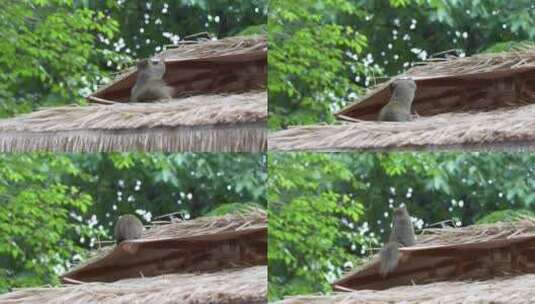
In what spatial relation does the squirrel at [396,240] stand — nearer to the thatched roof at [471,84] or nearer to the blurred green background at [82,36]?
the thatched roof at [471,84]

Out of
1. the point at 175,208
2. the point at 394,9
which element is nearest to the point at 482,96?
the point at 394,9

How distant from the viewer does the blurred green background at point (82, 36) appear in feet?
12.8

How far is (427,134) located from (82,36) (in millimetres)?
1267

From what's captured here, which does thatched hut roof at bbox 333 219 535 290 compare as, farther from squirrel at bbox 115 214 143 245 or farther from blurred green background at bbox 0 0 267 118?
blurred green background at bbox 0 0 267 118

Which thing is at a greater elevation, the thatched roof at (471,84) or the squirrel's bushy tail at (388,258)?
the thatched roof at (471,84)

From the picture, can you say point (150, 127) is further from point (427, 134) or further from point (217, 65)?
point (427, 134)

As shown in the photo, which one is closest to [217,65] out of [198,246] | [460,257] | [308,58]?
[308,58]

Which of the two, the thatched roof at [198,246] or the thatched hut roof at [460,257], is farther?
the thatched roof at [198,246]

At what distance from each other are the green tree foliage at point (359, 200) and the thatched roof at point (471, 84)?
18 centimetres

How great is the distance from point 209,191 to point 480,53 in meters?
1.01

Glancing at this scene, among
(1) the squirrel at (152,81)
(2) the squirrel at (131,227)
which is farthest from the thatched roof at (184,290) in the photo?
(1) the squirrel at (152,81)

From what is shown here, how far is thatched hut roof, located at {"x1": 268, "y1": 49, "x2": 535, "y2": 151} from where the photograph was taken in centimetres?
357

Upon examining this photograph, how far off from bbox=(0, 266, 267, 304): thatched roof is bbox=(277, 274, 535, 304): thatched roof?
0.75ft

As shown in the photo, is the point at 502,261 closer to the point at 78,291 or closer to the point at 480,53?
the point at 480,53
